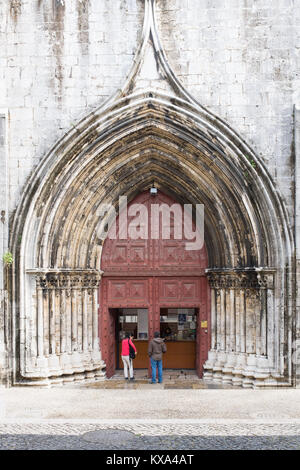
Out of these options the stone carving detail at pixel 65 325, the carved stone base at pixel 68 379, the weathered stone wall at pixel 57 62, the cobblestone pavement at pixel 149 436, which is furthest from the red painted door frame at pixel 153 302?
the cobblestone pavement at pixel 149 436

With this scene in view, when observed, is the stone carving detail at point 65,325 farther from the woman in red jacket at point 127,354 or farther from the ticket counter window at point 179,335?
the ticket counter window at point 179,335

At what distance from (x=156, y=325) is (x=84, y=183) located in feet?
10.7

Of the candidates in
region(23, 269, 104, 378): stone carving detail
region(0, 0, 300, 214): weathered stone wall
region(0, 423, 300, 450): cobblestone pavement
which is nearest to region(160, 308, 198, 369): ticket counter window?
region(23, 269, 104, 378): stone carving detail

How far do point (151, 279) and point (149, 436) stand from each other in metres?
4.70

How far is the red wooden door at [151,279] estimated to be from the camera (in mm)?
11812

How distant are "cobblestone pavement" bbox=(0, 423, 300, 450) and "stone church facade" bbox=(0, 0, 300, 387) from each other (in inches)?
110

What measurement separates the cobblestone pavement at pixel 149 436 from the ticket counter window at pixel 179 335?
14.4 feet

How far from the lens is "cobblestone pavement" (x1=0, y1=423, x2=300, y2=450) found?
23.3 feet

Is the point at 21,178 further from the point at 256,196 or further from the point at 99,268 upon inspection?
the point at 256,196

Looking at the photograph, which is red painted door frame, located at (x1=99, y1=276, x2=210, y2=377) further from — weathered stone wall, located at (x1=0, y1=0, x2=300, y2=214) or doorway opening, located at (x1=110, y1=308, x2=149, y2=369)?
weathered stone wall, located at (x1=0, y1=0, x2=300, y2=214)

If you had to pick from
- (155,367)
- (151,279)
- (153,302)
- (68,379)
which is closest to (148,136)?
(151,279)

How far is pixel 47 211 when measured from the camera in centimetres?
1083
